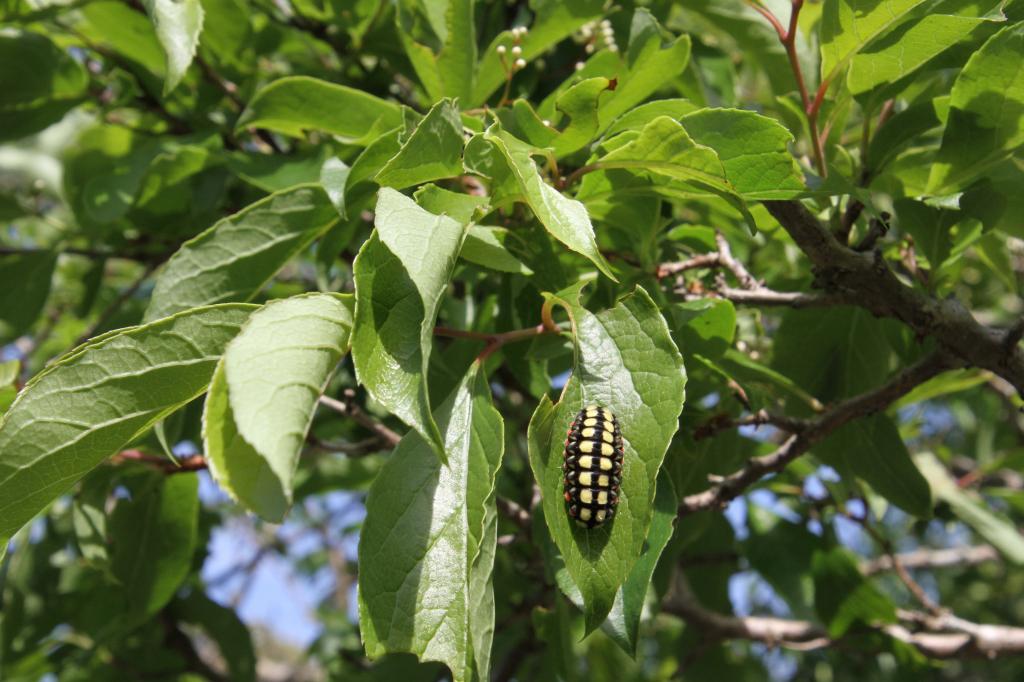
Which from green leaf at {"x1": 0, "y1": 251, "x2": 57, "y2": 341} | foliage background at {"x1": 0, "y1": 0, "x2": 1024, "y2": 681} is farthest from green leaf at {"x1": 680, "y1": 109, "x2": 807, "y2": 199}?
green leaf at {"x1": 0, "y1": 251, "x2": 57, "y2": 341}

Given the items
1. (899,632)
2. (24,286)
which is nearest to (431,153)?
(24,286)

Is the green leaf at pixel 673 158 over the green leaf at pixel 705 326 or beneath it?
over

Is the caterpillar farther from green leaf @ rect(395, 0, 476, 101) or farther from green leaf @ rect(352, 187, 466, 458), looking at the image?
green leaf @ rect(395, 0, 476, 101)

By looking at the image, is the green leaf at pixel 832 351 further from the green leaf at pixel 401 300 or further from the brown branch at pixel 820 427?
the green leaf at pixel 401 300

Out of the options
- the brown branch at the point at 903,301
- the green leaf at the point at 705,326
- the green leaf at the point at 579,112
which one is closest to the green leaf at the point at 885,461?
the brown branch at the point at 903,301

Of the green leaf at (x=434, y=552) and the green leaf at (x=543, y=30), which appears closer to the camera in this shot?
the green leaf at (x=434, y=552)

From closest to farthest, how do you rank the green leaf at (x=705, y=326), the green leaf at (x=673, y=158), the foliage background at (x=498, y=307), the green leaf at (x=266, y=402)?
the green leaf at (x=266, y=402) < the foliage background at (x=498, y=307) < the green leaf at (x=673, y=158) < the green leaf at (x=705, y=326)

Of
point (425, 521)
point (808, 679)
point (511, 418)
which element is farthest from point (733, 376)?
point (808, 679)
